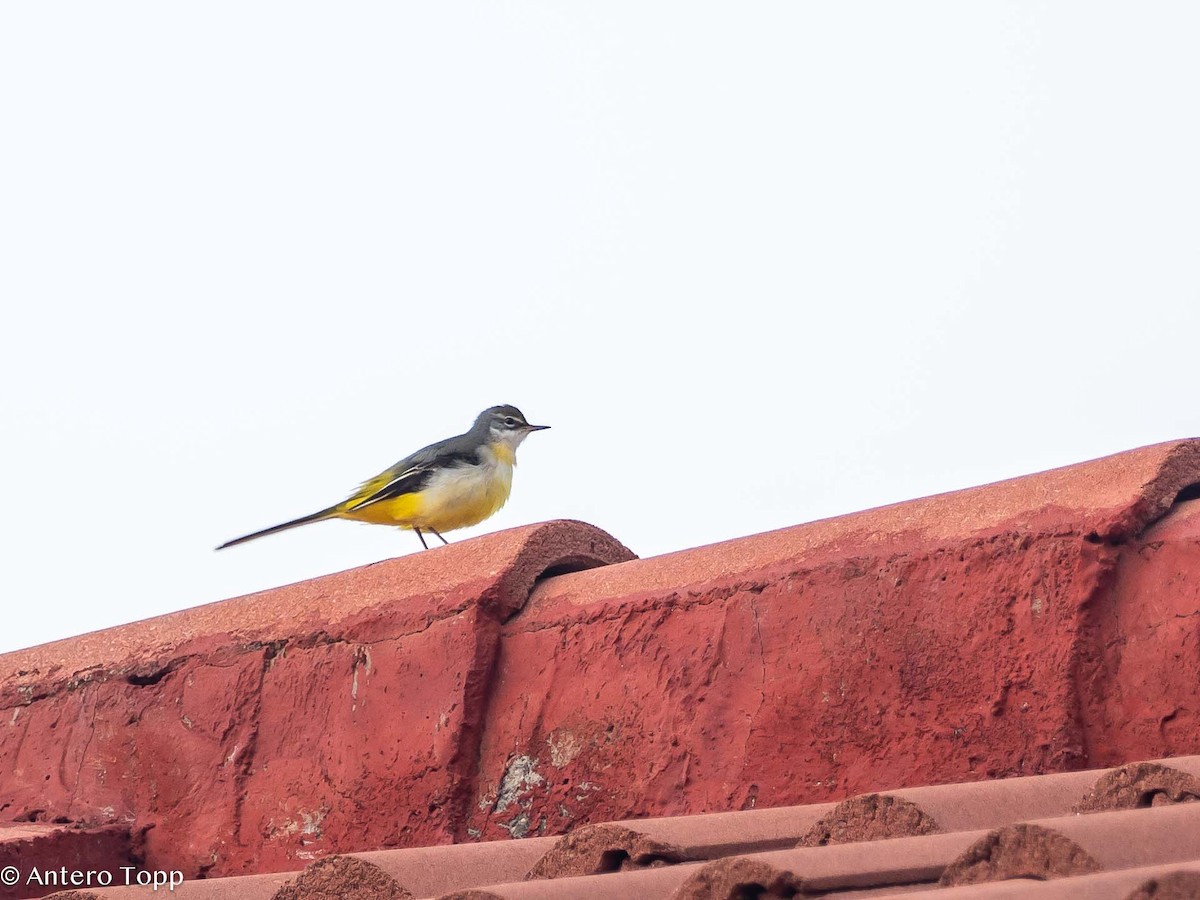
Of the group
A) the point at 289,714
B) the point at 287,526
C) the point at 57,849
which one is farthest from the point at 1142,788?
the point at 287,526

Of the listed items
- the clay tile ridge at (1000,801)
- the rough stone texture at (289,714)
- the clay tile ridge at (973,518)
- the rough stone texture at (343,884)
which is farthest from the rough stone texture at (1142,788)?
the rough stone texture at (289,714)

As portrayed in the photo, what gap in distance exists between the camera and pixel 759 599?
4.62m

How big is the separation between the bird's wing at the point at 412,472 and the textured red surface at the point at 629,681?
12.3 feet

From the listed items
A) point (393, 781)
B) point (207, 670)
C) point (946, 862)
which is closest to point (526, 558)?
point (393, 781)

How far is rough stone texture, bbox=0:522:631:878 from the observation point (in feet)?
16.5

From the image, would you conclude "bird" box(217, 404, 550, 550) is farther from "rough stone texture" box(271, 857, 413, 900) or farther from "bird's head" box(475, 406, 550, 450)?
"rough stone texture" box(271, 857, 413, 900)

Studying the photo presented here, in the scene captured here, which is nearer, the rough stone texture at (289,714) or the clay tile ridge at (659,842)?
the clay tile ridge at (659,842)

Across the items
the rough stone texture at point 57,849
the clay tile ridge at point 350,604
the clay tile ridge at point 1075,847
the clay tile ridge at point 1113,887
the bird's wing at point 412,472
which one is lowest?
the rough stone texture at point 57,849

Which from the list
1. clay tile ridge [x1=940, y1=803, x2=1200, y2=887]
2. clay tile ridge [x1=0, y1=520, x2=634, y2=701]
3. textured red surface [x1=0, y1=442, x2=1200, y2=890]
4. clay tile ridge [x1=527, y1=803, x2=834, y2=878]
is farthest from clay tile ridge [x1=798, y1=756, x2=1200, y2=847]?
clay tile ridge [x1=0, y1=520, x2=634, y2=701]

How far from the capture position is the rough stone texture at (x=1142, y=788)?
3055 millimetres

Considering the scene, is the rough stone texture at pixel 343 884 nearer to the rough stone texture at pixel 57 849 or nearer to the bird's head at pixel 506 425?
the rough stone texture at pixel 57 849

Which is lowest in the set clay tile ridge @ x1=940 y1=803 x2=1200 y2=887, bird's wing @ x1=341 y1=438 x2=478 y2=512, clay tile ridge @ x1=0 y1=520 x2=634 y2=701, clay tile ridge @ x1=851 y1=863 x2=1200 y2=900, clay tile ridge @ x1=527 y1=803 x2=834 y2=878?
clay tile ridge @ x1=527 y1=803 x2=834 y2=878

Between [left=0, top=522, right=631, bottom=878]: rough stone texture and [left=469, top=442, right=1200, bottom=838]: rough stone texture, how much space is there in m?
0.19

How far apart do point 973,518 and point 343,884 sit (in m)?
1.90
